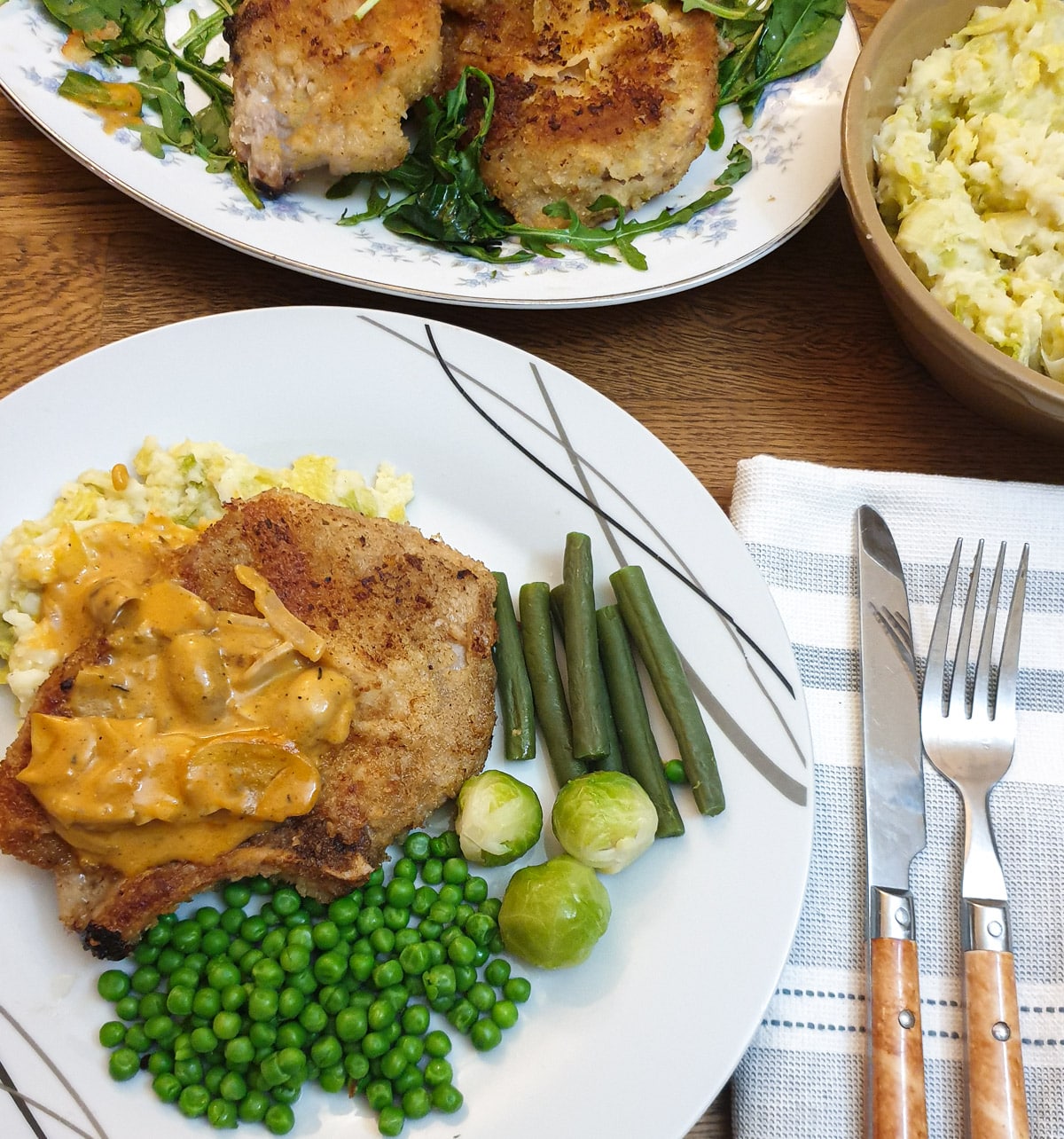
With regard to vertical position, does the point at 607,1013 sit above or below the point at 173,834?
below

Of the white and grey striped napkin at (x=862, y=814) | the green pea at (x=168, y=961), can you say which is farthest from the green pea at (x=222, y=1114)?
the white and grey striped napkin at (x=862, y=814)

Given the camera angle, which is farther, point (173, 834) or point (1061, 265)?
point (1061, 265)

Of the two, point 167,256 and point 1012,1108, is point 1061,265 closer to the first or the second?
point 1012,1108

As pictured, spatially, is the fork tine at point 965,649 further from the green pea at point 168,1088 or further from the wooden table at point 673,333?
the green pea at point 168,1088

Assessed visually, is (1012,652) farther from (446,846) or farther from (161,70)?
(161,70)

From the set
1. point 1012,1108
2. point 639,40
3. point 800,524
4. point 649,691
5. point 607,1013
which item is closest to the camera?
point 1012,1108

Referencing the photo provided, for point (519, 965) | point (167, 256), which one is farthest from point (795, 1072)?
point (167, 256)
